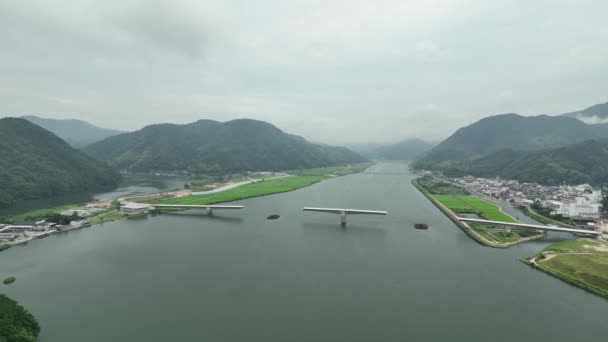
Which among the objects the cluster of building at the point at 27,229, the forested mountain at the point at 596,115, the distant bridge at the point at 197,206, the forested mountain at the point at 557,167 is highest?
the forested mountain at the point at 596,115

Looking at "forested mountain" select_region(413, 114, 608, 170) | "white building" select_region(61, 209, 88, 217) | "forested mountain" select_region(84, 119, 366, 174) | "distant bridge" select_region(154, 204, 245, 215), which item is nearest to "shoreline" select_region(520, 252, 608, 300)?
"distant bridge" select_region(154, 204, 245, 215)

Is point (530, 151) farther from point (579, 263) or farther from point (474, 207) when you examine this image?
point (579, 263)

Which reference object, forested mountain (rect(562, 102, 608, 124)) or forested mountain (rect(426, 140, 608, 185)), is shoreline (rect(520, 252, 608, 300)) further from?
forested mountain (rect(562, 102, 608, 124))

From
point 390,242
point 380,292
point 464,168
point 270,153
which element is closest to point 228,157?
point 270,153

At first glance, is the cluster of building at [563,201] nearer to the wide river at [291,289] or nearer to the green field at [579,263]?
the green field at [579,263]

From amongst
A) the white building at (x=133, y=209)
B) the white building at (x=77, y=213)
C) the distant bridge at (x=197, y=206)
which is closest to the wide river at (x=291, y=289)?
the white building at (x=77, y=213)

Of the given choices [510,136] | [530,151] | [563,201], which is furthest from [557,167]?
[510,136]

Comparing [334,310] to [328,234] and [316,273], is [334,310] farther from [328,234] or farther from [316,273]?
[328,234]
